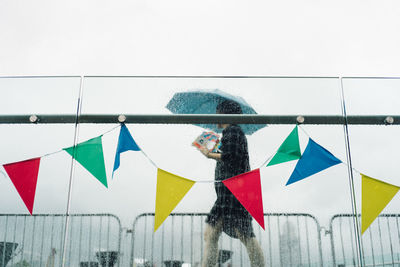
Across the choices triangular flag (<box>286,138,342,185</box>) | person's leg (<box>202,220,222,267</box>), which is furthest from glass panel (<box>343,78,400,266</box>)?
person's leg (<box>202,220,222,267</box>)

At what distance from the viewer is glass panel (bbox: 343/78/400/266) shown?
2.71m

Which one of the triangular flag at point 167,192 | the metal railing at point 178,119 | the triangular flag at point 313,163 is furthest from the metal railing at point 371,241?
the triangular flag at point 167,192

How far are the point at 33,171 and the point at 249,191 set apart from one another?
1.41 m

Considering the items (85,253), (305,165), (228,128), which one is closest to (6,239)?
(85,253)

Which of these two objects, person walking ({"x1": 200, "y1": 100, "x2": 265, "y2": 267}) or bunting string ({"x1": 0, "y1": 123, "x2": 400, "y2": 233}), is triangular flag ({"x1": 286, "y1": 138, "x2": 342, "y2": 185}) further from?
person walking ({"x1": 200, "y1": 100, "x2": 265, "y2": 267})

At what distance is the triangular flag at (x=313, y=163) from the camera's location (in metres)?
2.75

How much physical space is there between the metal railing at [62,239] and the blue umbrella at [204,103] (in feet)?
2.75

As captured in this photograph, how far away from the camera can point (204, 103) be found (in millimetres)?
2893

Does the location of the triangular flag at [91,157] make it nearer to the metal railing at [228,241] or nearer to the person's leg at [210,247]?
the metal railing at [228,241]

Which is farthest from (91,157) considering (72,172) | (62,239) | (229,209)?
(229,209)

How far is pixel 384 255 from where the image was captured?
2.72 meters

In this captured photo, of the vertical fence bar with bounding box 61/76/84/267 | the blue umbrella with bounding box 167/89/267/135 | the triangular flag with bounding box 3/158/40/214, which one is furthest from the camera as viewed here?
the blue umbrella with bounding box 167/89/267/135

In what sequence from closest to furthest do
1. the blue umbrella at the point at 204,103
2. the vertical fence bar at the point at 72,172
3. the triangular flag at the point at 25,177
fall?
the vertical fence bar at the point at 72,172
the triangular flag at the point at 25,177
the blue umbrella at the point at 204,103

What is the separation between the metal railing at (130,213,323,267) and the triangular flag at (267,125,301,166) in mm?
353
